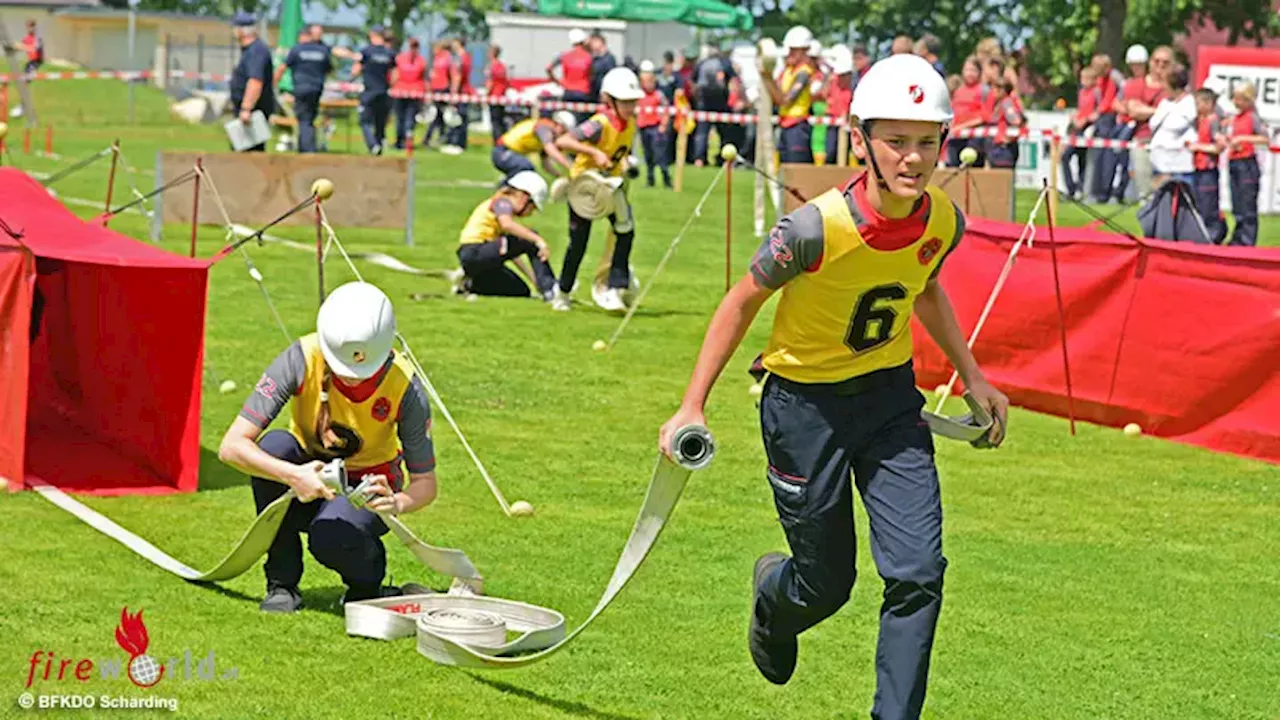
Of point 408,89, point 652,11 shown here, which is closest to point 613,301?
point 408,89

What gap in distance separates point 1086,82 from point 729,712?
2398 centimetres

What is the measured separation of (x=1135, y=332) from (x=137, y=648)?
23.0 feet

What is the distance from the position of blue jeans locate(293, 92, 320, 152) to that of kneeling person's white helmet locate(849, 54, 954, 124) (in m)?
23.5

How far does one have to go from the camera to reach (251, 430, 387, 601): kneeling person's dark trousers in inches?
303

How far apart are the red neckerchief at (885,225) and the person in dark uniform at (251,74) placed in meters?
18.3

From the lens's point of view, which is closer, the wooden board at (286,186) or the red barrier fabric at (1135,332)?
the red barrier fabric at (1135,332)

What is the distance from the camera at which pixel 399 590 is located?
8.14m

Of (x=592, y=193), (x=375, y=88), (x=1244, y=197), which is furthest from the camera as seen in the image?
(x=375, y=88)

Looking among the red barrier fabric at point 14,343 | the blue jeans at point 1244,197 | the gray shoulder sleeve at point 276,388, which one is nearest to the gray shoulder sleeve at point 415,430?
the gray shoulder sleeve at point 276,388

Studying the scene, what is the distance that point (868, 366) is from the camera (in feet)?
21.6

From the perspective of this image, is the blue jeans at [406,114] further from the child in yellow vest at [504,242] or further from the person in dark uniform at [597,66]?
the child in yellow vest at [504,242]

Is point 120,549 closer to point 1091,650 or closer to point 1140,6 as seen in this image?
point 1091,650

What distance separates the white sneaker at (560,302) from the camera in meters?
17.7

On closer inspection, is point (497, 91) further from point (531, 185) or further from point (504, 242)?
point (531, 185)
